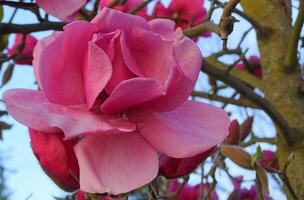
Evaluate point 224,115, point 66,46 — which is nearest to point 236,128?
point 224,115

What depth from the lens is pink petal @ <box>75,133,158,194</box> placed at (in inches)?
20.4

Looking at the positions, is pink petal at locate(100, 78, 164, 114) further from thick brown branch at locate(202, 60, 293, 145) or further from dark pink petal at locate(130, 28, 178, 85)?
thick brown branch at locate(202, 60, 293, 145)

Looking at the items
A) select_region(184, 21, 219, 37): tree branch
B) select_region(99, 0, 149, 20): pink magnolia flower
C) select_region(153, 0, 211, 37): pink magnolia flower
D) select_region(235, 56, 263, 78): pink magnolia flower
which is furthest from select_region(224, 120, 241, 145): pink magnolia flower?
select_region(235, 56, 263, 78): pink magnolia flower

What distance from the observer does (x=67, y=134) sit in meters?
0.51

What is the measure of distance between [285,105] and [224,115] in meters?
0.70

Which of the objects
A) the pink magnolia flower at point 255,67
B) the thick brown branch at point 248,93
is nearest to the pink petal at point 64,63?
the thick brown branch at point 248,93

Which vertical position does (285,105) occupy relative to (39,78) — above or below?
below

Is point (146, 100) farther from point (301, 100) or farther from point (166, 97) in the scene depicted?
point (301, 100)

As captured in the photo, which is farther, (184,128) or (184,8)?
(184,8)

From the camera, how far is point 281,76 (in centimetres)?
128

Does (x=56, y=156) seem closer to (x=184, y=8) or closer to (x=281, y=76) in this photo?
(x=281, y=76)

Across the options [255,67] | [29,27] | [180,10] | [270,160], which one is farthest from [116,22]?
[255,67]

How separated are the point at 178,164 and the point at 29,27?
0.37m

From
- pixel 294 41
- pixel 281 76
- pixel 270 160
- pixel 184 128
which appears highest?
pixel 184 128
